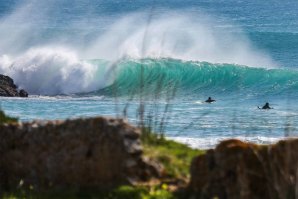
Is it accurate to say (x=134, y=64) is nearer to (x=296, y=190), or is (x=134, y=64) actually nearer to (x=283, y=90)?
(x=283, y=90)

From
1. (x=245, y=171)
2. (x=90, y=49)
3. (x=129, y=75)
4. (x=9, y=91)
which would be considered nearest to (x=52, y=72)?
(x=129, y=75)

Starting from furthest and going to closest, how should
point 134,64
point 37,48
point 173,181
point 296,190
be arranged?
point 37,48, point 134,64, point 173,181, point 296,190

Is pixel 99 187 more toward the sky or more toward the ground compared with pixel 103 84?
more toward the sky

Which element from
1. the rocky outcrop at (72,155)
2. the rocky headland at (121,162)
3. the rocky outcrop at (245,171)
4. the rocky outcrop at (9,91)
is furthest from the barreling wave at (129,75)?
the rocky outcrop at (245,171)

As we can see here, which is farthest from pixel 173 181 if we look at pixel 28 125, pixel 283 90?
pixel 283 90

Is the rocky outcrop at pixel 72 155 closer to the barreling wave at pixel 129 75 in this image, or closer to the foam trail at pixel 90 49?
the foam trail at pixel 90 49

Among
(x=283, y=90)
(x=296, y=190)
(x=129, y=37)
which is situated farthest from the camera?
(x=129, y=37)

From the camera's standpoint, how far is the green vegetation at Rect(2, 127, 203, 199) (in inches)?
456

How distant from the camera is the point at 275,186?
11.4 m

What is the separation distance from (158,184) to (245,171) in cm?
100

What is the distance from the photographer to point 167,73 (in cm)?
4872

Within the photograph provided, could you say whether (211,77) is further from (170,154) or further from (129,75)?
(170,154)

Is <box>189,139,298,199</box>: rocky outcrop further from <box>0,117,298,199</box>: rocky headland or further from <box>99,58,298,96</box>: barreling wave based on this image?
<box>99,58,298,96</box>: barreling wave

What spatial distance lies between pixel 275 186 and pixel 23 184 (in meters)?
3.22
